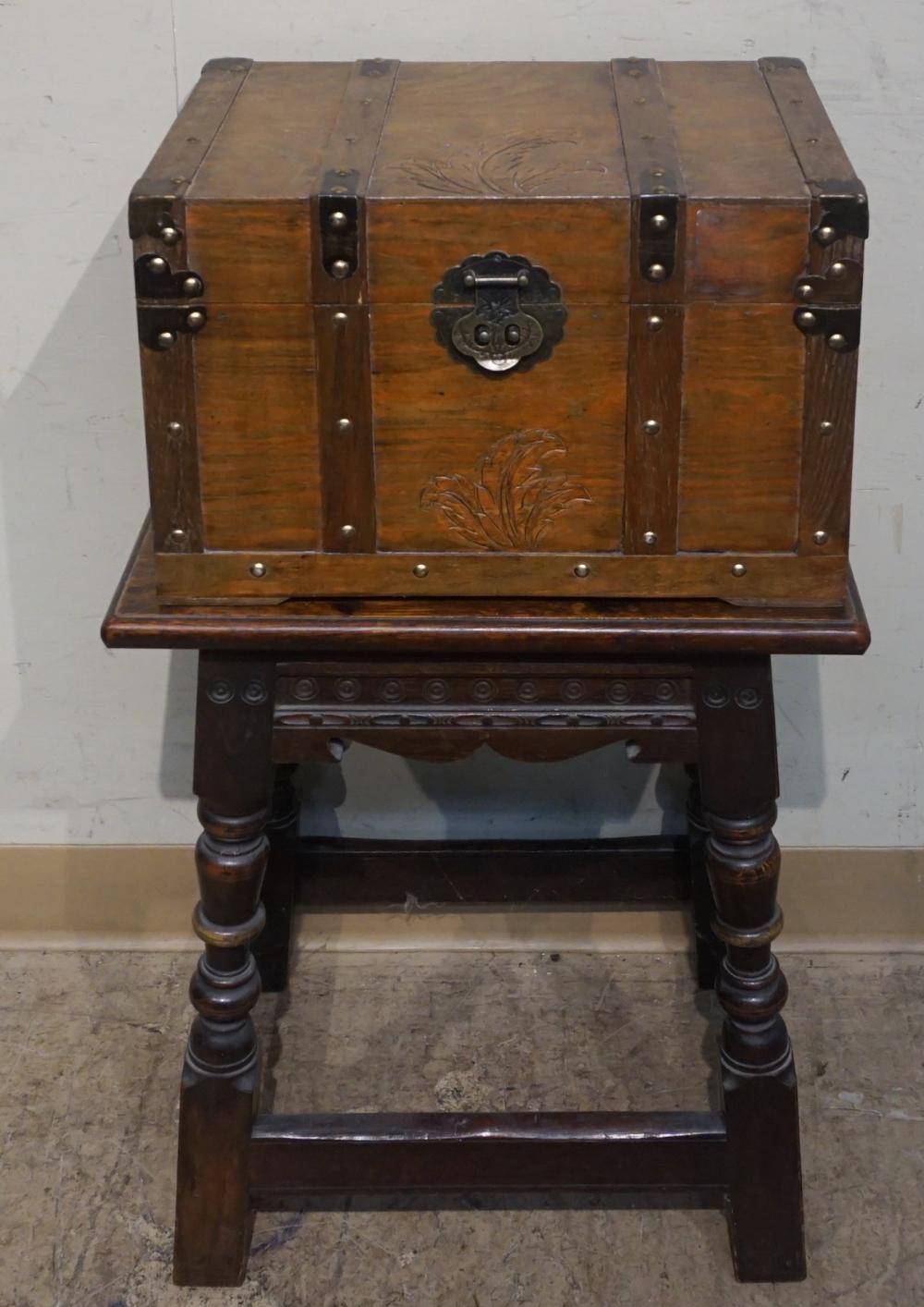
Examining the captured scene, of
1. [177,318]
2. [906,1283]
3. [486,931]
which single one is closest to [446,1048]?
[486,931]

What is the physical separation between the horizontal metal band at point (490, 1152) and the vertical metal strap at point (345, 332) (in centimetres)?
62

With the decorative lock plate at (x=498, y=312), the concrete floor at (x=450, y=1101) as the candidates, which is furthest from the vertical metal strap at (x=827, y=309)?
the concrete floor at (x=450, y=1101)

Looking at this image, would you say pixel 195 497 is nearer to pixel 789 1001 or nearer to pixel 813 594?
pixel 813 594

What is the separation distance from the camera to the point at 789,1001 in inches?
83.0

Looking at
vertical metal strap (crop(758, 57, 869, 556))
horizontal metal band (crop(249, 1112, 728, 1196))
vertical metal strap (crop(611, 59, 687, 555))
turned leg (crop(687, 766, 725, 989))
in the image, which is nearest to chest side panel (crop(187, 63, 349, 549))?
vertical metal strap (crop(611, 59, 687, 555))

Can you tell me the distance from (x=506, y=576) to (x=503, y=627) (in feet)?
0.15

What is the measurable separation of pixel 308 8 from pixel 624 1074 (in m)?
1.24

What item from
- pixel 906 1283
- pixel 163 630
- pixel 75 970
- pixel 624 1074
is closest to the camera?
pixel 163 630

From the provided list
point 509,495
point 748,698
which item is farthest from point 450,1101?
point 509,495

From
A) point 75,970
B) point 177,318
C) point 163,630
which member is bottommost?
point 75,970

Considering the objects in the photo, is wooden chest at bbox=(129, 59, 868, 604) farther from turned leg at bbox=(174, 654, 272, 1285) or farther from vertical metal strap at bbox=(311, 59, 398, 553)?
turned leg at bbox=(174, 654, 272, 1285)

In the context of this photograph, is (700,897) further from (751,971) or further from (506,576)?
(506,576)

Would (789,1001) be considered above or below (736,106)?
below

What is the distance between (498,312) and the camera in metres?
1.38
